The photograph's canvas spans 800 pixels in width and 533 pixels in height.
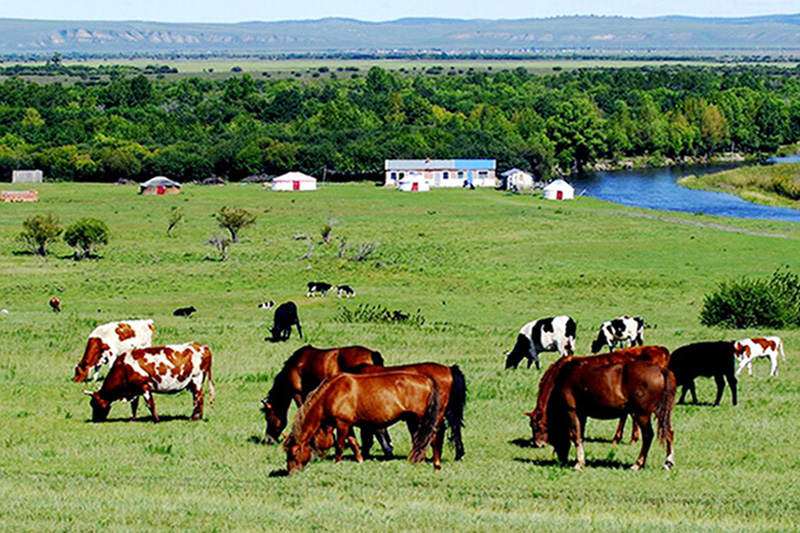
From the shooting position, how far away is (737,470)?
14656 mm

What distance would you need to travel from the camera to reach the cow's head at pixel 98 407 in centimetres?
1827

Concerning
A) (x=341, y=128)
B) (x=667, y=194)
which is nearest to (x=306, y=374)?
(x=667, y=194)

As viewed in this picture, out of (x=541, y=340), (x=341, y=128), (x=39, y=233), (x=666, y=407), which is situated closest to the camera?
(x=666, y=407)

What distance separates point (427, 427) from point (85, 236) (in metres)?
44.8

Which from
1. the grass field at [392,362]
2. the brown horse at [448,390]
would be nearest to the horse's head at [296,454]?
the grass field at [392,362]

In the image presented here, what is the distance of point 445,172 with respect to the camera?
10631cm

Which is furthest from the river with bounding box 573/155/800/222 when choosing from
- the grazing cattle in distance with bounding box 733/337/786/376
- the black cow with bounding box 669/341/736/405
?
the black cow with bounding box 669/341/736/405

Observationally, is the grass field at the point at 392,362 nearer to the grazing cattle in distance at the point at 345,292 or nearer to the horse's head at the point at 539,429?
the horse's head at the point at 539,429

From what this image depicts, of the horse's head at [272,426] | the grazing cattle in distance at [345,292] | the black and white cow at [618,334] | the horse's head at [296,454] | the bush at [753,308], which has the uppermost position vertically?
the horse's head at [296,454]

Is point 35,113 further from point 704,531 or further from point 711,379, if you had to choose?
point 704,531

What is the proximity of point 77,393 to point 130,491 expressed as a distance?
812 cm

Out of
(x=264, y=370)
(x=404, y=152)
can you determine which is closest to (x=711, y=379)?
(x=264, y=370)

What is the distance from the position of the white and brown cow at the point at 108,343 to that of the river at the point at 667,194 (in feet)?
208

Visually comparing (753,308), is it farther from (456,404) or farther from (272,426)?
(456,404)
